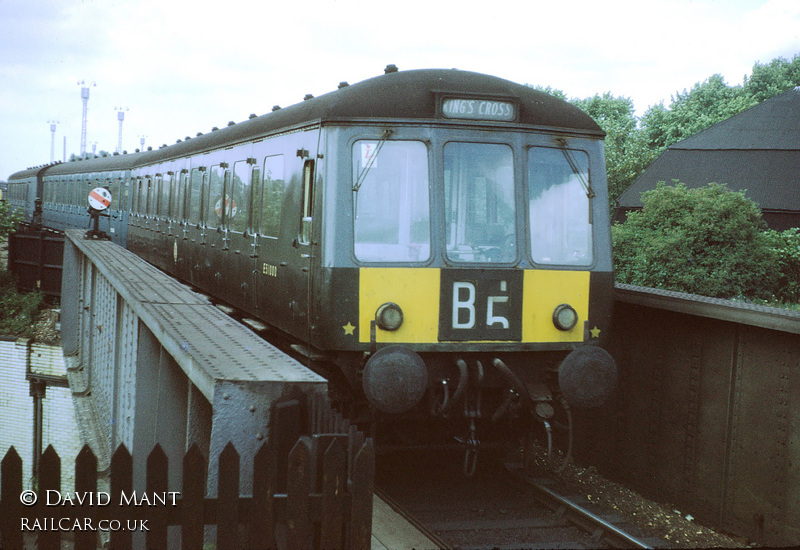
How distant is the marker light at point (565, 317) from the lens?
7.20 m

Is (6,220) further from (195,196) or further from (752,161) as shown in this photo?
(752,161)

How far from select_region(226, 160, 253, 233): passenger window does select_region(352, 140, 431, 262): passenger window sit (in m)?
3.13

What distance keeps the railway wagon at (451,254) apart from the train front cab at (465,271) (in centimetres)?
1

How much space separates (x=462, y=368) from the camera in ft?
22.4

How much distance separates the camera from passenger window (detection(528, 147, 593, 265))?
23.8 ft

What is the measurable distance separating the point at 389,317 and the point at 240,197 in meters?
4.05

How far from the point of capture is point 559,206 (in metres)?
7.38

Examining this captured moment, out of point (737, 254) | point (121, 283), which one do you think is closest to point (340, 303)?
point (121, 283)

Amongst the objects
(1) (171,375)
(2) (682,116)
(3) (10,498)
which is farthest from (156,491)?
(2) (682,116)

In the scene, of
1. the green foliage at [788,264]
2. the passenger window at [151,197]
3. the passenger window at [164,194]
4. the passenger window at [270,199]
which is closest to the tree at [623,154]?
the green foliage at [788,264]

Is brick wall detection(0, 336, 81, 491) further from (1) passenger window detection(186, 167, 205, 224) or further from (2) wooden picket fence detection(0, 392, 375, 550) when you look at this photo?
(2) wooden picket fence detection(0, 392, 375, 550)

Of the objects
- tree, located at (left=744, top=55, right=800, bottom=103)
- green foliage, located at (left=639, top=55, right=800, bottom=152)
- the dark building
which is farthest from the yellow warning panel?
tree, located at (left=744, top=55, right=800, bottom=103)

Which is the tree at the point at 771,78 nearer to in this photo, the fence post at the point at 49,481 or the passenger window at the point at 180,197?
the passenger window at the point at 180,197

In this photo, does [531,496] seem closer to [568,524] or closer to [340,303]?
[568,524]
